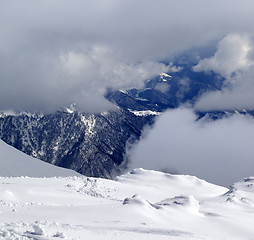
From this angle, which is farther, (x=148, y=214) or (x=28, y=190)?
(x=28, y=190)

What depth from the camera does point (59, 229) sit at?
26406 millimetres

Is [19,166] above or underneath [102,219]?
above

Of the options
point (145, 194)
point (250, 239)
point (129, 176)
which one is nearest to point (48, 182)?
point (145, 194)

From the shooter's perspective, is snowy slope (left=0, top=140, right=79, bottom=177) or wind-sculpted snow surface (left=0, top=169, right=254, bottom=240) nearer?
wind-sculpted snow surface (left=0, top=169, right=254, bottom=240)

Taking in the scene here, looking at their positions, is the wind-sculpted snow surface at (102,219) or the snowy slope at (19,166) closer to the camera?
the wind-sculpted snow surface at (102,219)

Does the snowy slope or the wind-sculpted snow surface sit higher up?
the snowy slope

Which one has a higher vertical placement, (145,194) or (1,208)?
(145,194)

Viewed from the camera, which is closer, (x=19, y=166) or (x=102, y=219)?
(x=102, y=219)

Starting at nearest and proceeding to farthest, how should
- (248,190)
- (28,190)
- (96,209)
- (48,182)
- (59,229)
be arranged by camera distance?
(59,229) → (96,209) → (28,190) → (48,182) → (248,190)

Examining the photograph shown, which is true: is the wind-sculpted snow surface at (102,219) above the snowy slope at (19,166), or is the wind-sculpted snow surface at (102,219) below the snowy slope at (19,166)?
below

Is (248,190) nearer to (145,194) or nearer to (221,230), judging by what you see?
(145,194)

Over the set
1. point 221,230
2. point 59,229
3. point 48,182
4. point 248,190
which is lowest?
point 59,229

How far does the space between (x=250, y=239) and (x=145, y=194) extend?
110 ft

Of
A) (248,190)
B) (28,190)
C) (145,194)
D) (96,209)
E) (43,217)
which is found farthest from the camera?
(248,190)
